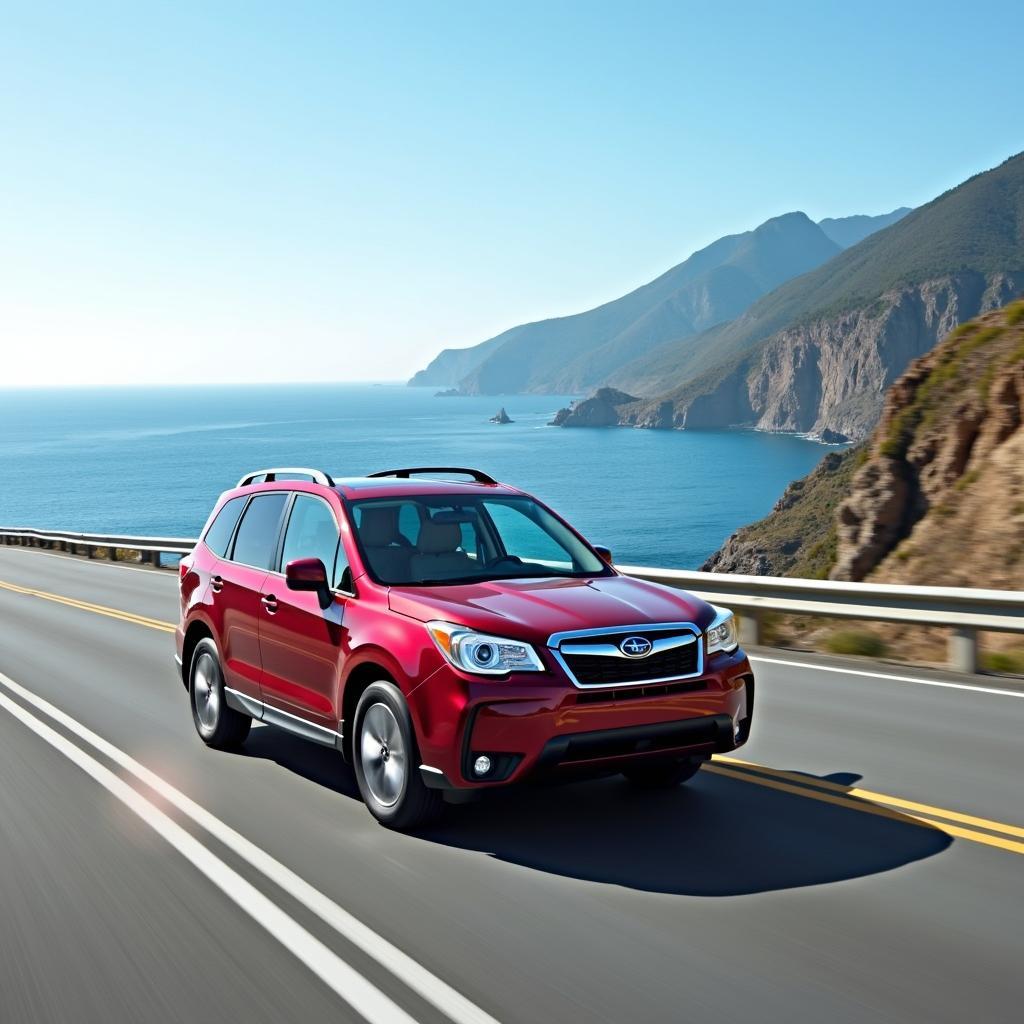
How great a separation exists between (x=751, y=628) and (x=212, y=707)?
6355 millimetres

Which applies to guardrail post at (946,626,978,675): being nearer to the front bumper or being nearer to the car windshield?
the car windshield

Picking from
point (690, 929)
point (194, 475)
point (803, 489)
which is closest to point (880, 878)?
point (690, 929)

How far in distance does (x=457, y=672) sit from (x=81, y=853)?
209cm

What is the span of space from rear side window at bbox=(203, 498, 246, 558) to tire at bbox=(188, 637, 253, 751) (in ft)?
2.06

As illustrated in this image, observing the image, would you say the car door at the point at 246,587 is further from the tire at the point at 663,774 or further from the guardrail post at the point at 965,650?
the guardrail post at the point at 965,650

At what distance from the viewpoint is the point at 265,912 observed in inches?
197

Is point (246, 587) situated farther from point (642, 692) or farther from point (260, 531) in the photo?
point (642, 692)

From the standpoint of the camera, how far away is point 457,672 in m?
5.65

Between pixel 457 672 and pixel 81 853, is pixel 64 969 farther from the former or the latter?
pixel 457 672

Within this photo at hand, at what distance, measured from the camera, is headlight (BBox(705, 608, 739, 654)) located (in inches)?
238

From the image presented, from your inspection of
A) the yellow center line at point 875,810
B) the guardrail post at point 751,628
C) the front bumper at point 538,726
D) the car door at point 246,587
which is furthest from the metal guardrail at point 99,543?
the front bumper at point 538,726

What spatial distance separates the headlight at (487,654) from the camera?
564 cm

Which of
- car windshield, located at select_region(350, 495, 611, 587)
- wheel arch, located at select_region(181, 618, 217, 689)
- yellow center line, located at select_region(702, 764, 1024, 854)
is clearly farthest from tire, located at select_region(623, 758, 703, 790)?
wheel arch, located at select_region(181, 618, 217, 689)

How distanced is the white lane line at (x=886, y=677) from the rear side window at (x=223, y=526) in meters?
5.38
